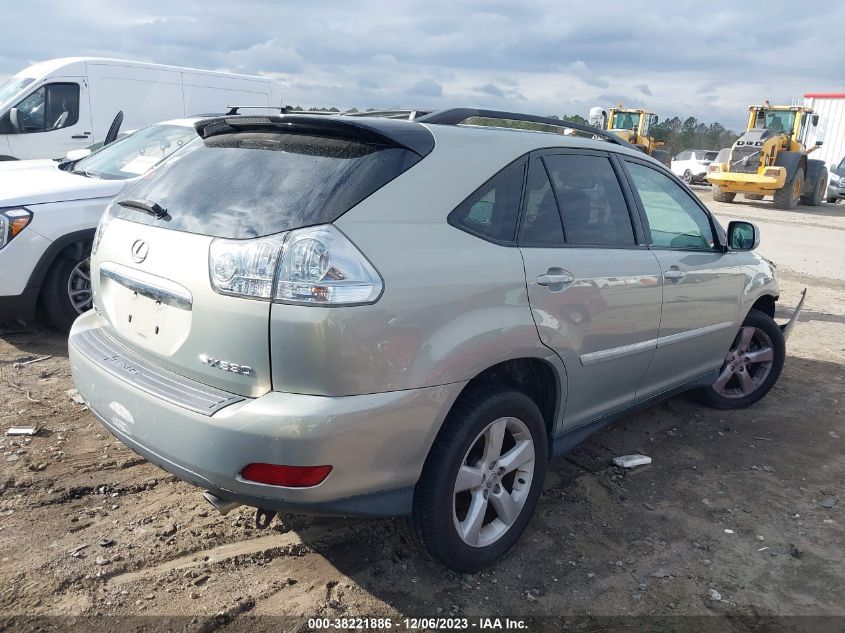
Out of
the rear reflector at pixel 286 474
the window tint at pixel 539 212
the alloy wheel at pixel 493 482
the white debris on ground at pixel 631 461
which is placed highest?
the window tint at pixel 539 212

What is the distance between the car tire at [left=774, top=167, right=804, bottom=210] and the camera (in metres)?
19.9

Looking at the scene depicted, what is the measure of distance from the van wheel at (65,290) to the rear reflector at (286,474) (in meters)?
3.51

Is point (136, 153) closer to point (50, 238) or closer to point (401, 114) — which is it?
point (50, 238)

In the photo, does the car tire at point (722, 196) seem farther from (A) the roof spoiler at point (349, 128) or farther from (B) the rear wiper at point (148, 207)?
(B) the rear wiper at point (148, 207)

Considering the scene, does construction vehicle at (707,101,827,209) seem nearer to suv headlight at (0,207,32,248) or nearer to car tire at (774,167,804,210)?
car tire at (774,167,804,210)

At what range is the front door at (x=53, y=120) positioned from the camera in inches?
395

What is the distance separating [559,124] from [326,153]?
150cm

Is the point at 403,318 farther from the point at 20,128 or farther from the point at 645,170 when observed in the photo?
the point at 20,128

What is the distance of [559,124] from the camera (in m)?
3.45

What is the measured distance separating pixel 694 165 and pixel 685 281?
27.2 metres

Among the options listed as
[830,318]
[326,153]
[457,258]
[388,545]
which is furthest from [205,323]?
[830,318]

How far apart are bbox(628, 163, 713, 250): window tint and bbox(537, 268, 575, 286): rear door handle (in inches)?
36.4

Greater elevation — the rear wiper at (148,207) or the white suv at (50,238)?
the rear wiper at (148,207)

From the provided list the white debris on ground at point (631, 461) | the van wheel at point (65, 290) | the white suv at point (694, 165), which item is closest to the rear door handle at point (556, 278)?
the white debris on ground at point (631, 461)
